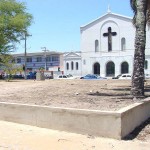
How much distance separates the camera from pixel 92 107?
10625mm

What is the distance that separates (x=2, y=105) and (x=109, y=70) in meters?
71.0

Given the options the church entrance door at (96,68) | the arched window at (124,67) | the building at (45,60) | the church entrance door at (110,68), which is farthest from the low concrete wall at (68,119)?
the building at (45,60)

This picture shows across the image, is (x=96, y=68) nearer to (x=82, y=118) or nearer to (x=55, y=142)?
(x=82, y=118)

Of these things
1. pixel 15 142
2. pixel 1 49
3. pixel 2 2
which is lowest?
pixel 15 142

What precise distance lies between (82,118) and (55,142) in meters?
1.07

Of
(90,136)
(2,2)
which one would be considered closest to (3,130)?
(90,136)

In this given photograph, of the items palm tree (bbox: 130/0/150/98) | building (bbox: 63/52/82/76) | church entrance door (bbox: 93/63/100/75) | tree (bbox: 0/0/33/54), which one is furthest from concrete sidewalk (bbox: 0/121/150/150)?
building (bbox: 63/52/82/76)

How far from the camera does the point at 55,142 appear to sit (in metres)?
8.59

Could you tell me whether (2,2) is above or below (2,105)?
above

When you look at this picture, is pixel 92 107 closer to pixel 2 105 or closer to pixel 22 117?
pixel 22 117

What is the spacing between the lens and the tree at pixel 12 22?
4153cm

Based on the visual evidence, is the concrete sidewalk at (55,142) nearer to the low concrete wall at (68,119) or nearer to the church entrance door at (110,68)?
the low concrete wall at (68,119)

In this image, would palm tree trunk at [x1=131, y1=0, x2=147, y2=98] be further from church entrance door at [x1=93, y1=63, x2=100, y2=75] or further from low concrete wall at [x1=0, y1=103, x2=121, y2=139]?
Result: church entrance door at [x1=93, y1=63, x2=100, y2=75]

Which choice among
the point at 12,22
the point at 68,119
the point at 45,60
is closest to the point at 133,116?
the point at 68,119
